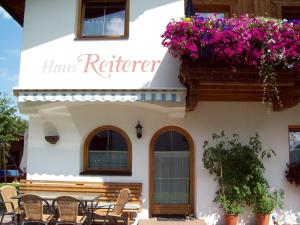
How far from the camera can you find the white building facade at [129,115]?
11.8 meters

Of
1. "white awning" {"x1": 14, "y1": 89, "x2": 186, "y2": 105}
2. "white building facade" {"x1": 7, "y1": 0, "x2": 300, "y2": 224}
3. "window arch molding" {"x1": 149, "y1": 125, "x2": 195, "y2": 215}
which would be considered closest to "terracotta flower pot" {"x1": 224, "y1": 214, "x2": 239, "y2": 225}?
"white building facade" {"x1": 7, "y1": 0, "x2": 300, "y2": 224}

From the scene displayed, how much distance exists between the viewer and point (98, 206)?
1088 centimetres

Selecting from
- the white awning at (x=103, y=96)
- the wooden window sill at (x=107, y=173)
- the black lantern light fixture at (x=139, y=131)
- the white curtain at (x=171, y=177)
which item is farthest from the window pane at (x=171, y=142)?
the white awning at (x=103, y=96)

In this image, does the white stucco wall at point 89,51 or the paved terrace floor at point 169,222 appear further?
the white stucco wall at point 89,51

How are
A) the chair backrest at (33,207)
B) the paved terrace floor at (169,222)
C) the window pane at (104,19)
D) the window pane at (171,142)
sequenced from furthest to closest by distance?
the window pane at (104,19)
the window pane at (171,142)
the paved terrace floor at (169,222)
the chair backrest at (33,207)

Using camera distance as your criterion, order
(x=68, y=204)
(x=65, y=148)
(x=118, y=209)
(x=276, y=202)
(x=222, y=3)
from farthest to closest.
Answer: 1. (x=222, y=3)
2. (x=65, y=148)
3. (x=276, y=202)
4. (x=118, y=209)
5. (x=68, y=204)

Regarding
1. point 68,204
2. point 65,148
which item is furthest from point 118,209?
point 65,148

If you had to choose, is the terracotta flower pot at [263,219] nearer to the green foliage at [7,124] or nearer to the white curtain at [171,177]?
the white curtain at [171,177]

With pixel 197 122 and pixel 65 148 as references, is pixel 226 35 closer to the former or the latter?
pixel 197 122

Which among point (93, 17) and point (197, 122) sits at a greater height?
point (93, 17)

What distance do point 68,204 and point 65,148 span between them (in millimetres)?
2949

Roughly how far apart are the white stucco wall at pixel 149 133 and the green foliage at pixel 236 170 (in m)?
0.27

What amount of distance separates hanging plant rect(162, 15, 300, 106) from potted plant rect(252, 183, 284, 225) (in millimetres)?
3162

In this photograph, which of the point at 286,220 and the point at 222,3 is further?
the point at 222,3
